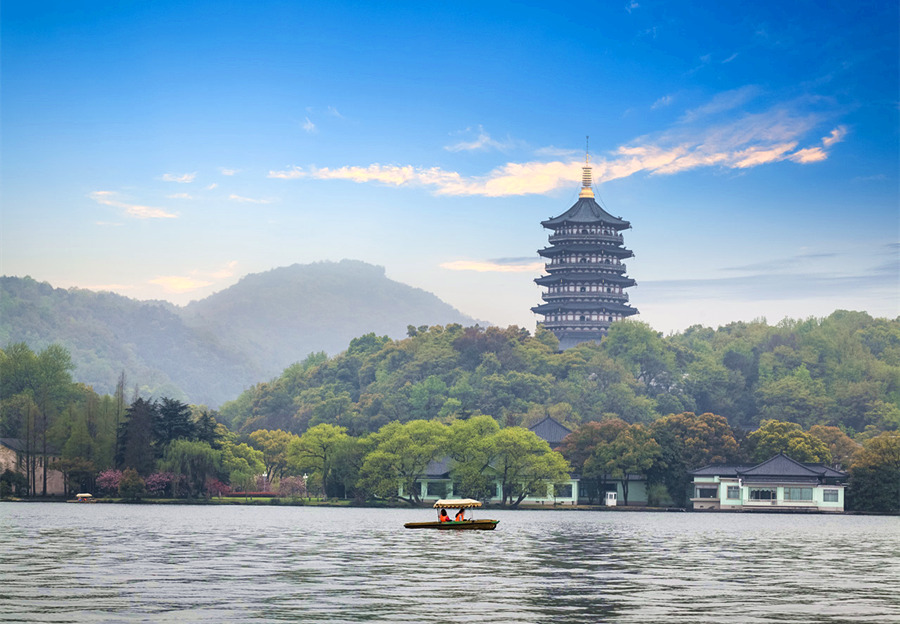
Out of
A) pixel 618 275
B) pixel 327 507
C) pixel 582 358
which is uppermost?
pixel 618 275

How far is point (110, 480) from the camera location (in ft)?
282

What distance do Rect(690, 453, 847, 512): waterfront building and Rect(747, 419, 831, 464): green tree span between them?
2454mm

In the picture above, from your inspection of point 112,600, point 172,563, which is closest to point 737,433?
point 172,563

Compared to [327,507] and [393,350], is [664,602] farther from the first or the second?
[393,350]

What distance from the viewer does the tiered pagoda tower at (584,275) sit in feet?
497

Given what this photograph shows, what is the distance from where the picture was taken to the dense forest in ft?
291

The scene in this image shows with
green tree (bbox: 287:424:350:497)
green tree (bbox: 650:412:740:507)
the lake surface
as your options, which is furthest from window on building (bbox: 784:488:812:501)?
green tree (bbox: 287:424:350:497)

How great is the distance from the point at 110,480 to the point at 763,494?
51.2m

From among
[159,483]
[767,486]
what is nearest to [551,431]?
[767,486]

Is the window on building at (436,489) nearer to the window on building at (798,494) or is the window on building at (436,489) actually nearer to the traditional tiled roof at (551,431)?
the traditional tiled roof at (551,431)

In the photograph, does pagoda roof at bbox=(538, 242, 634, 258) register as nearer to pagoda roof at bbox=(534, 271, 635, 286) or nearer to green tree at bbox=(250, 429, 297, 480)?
pagoda roof at bbox=(534, 271, 635, 286)

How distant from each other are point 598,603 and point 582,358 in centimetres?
11648

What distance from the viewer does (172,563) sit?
35.4 meters

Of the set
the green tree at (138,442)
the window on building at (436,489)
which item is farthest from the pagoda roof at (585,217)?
the green tree at (138,442)
